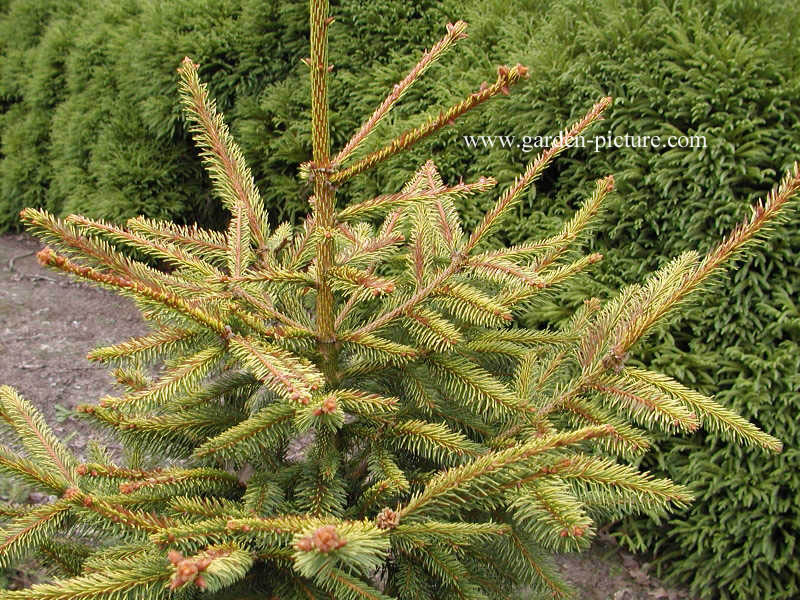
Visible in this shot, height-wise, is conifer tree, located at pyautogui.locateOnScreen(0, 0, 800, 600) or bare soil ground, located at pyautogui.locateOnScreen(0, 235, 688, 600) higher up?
conifer tree, located at pyautogui.locateOnScreen(0, 0, 800, 600)

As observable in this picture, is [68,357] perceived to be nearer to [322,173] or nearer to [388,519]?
[322,173]

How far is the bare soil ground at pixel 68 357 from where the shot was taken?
2992 millimetres

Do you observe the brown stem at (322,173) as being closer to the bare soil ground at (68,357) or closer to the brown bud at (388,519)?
the brown bud at (388,519)

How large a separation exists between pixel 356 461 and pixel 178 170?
4317mm

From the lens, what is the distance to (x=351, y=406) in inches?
48.7

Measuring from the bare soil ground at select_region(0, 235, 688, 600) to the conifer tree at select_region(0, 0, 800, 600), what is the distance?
1.68 m

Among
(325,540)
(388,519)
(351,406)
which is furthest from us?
(351,406)

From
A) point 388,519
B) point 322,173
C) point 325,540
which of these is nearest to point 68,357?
point 322,173

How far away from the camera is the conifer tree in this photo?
109cm

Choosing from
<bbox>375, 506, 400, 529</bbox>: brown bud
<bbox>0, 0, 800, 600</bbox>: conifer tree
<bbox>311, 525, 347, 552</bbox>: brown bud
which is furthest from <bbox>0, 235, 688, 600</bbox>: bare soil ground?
<bbox>311, 525, 347, 552</bbox>: brown bud

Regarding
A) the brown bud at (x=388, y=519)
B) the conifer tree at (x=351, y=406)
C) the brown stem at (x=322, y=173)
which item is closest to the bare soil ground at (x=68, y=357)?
the conifer tree at (x=351, y=406)

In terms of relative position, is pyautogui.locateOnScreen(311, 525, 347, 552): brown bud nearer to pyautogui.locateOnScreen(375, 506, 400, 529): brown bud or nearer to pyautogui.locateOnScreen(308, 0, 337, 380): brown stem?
pyautogui.locateOnScreen(375, 506, 400, 529): brown bud

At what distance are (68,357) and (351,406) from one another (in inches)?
160

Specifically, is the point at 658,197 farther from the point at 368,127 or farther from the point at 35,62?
the point at 35,62
